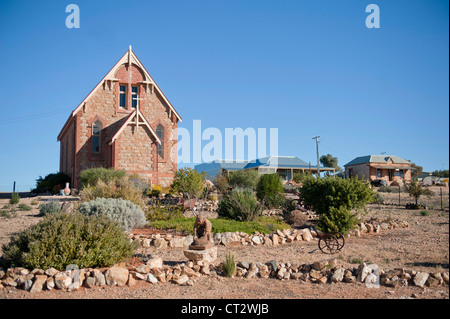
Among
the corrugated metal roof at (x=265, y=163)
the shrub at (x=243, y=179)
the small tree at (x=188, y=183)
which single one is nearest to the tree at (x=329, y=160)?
the corrugated metal roof at (x=265, y=163)

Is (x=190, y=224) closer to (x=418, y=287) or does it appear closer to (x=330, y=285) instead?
(x=330, y=285)

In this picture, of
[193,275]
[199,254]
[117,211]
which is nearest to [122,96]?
[117,211]

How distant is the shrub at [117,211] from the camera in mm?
11281

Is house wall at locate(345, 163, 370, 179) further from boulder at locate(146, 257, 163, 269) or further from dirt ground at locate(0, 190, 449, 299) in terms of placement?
boulder at locate(146, 257, 163, 269)

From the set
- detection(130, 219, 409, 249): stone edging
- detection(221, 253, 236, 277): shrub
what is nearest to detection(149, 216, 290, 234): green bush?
detection(130, 219, 409, 249): stone edging

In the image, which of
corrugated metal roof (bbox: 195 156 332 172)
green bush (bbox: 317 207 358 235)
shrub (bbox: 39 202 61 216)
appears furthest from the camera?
corrugated metal roof (bbox: 195 156 332 172)

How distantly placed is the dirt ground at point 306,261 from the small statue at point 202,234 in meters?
0.84

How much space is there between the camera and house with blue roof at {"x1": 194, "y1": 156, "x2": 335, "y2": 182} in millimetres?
44406

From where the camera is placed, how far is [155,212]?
1412 centimetres

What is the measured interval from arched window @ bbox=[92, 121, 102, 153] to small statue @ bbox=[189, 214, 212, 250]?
879 inches

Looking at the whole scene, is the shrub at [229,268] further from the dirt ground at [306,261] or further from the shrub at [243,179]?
the shrub at [243,179]
